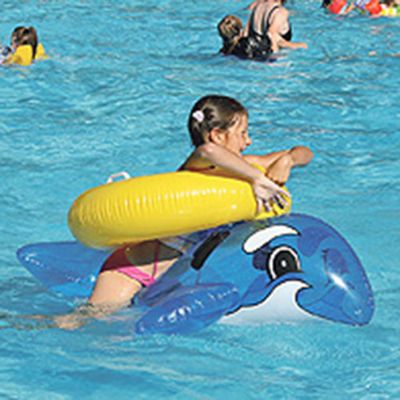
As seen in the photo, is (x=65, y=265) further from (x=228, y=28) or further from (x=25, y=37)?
(x=228, y=28)

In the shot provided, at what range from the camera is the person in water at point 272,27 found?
10.7 meters

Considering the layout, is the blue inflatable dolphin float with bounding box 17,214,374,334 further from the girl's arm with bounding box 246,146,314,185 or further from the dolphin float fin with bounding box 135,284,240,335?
the girl's arm with bounding box 246,146,314,185

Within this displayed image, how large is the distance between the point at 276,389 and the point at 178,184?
966mm

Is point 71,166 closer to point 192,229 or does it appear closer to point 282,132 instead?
point 282,132

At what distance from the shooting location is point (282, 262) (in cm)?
418

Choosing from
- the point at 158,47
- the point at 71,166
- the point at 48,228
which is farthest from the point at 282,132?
the point at 158,47

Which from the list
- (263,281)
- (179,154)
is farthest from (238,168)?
(179,154)

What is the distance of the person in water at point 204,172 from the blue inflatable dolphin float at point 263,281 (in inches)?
4.4

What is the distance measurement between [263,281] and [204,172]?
22.0 inches

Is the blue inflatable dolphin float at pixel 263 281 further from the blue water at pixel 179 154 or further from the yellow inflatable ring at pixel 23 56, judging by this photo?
the yellow inflatable ring at pixel 23 56

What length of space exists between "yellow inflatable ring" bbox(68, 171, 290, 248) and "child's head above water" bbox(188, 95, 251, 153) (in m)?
0.20

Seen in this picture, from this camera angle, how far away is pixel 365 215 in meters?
6.27

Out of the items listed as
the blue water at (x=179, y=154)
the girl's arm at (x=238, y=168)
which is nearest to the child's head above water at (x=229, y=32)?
the blue water at (x=179, y=154)

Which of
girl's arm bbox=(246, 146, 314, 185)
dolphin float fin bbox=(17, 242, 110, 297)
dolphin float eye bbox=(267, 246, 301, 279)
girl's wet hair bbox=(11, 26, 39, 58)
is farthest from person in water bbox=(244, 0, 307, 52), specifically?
dolphin float eye bbox=(267, 246, 301, 279)
